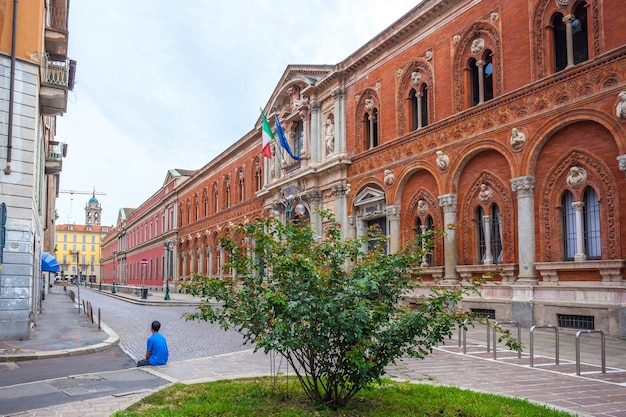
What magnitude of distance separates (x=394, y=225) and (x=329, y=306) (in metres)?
18.3

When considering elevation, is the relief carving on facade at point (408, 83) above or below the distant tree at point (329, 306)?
above

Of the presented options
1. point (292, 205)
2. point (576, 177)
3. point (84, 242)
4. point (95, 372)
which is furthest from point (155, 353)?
point (84, 242)

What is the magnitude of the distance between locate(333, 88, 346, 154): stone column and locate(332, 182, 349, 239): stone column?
1756 millimetres

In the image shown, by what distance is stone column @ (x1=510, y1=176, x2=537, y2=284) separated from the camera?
17609mm

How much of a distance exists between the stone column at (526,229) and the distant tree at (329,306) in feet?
37.5

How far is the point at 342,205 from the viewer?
28.3 metres

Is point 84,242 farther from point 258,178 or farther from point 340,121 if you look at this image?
point 340,121

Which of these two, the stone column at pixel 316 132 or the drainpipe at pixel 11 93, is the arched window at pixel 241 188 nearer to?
the stone column at pixel 316 132

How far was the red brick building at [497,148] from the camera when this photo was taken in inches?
617

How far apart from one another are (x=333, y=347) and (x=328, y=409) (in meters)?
0.77

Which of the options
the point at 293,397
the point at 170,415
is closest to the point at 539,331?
the point at 293,397

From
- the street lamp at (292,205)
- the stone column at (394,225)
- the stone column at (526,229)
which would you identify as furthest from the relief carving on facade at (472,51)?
the street lamp at (292,205)

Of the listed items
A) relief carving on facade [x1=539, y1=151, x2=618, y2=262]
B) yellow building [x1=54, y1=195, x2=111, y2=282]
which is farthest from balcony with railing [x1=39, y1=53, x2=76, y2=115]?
yellow building [x1=54, y1=195, x2=111, y2=282]

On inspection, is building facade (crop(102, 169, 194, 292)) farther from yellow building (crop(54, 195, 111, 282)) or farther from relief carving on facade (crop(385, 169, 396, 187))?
yellow building (crop(54, 195, 111, 282))
